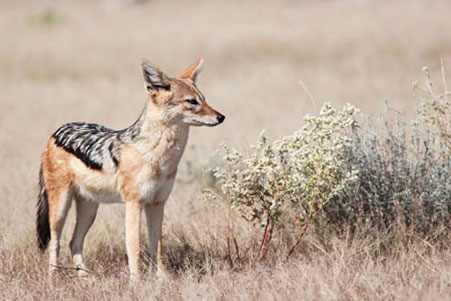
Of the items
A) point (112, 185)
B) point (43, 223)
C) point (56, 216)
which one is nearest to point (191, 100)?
point (112, 185)

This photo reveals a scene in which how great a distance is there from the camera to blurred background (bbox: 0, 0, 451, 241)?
1552 centimetres

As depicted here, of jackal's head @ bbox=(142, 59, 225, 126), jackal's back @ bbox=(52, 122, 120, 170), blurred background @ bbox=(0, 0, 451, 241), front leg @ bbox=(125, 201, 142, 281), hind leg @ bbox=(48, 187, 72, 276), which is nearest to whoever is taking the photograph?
jackal's head @ bbox=(142, 59, 225, 126)

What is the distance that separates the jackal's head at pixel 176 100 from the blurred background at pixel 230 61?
5.33 m

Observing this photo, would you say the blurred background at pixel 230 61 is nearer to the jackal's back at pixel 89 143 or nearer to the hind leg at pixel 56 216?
the jackal's back at pixel 89 143

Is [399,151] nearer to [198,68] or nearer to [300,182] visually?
[300,182]

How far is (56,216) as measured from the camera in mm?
6863

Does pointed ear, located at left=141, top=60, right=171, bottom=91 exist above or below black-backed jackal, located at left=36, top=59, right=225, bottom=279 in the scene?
above

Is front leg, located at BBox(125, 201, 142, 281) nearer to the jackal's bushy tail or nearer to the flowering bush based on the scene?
the flowering bush

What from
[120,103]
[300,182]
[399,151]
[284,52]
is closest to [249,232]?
[300,182]

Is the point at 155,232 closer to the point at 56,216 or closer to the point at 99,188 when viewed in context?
the point at 99,188

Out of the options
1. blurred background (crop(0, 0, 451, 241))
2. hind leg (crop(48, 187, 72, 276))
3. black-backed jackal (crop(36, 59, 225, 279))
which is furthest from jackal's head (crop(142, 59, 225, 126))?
blurred background (crop(0, 0, 451, 241))

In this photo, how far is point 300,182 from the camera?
6.54m

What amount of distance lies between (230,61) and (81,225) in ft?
46.1

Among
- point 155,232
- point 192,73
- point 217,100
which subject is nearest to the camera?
point 155,232
